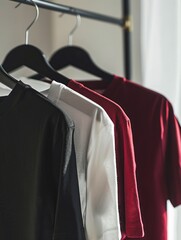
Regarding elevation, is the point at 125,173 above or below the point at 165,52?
below

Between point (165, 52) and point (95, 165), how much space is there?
19.3 inches

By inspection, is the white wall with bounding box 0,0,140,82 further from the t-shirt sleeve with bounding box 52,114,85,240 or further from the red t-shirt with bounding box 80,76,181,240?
the t-shirt sleeve with bounding box 52,114,85,240

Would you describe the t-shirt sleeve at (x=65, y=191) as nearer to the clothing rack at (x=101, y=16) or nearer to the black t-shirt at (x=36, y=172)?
the black t-shirt at (x=36, y=172)

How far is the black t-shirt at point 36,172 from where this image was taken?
1.83ft

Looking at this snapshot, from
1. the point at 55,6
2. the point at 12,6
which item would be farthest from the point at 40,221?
the point at 12,6

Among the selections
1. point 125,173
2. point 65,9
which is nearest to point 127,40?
point 65,9

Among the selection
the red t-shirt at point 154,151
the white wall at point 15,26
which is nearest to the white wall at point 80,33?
the white wall at point 15,26

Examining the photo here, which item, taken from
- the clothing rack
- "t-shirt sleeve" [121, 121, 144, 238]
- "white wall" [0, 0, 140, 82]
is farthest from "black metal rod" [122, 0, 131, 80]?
"t-shirt sleeve" [121, 121, 144, 238]

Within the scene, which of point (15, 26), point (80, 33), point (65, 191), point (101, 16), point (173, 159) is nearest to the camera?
point (65, 191)

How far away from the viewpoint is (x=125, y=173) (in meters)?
0.65

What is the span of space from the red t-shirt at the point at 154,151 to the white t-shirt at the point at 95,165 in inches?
7.1

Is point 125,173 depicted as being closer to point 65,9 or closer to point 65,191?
point 65,191

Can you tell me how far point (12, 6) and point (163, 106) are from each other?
24.5 inches

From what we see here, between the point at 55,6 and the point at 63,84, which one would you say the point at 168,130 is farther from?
the point at 55,6
